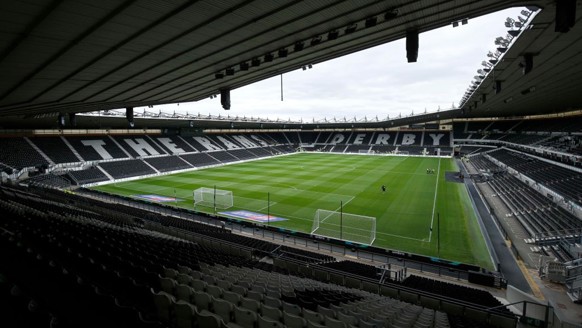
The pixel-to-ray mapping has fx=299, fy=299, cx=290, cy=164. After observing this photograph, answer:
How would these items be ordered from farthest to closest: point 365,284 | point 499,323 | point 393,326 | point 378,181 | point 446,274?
point 378,181, point 446,274, point 365,284, point 499,323, point 393,326

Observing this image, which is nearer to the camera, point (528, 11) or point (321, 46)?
point (528, 11)

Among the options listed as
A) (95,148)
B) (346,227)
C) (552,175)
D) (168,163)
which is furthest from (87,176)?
(552,175)

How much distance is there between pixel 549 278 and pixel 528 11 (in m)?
10.5

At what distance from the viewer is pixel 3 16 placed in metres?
6.25

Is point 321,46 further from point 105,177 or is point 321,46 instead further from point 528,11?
point 105,177

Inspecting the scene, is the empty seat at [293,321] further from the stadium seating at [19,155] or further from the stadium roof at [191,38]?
the stadium seating at [19,155]

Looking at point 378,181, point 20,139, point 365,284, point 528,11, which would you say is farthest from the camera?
point 20,139

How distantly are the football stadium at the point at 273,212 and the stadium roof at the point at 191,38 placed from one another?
71 mm

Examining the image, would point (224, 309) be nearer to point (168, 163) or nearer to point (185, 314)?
point (185, 314)

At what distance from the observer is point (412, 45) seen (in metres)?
9.87

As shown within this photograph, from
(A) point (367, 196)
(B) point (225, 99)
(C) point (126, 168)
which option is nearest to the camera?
(B) point (225, 99)

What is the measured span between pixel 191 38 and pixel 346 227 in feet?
49.0

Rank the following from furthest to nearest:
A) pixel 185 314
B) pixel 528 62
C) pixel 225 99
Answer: pixel 225 99 < pixel 528 62 < pixel 185 314

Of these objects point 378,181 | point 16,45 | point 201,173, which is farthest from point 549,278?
point 201,173
